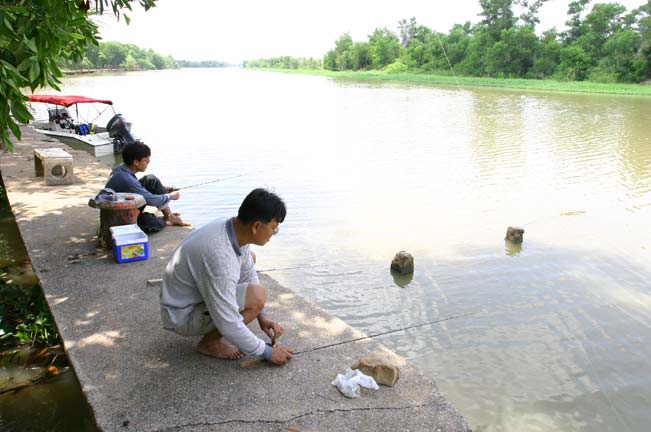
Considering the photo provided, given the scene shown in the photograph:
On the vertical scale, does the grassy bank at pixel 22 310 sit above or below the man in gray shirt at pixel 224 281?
→ below

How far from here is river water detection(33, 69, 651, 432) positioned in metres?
4.32

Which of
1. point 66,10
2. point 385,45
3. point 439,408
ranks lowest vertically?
point 439,408

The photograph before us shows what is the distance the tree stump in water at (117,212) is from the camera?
15.7 ft

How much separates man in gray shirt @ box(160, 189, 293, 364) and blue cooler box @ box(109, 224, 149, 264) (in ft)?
6.07

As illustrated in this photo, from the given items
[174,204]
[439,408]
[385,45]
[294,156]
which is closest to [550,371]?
[439,408]

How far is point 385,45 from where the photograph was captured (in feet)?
272

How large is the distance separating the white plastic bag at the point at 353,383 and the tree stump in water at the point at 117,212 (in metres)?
2.82

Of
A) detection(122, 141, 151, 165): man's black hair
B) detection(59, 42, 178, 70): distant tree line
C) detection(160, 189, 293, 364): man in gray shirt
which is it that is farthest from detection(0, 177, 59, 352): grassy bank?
detection(59, 42, 178, 70): distant tree line

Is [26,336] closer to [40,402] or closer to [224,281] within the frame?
[40,402]

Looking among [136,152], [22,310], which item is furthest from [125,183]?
[22,310]

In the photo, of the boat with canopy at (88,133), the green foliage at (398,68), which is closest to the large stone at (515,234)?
the boat with canopy at (88,133)

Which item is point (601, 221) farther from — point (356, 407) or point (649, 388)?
point (356, 407)

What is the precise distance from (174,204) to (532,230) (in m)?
5.61

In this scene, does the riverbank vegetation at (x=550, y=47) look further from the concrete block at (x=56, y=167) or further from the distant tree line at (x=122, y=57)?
the distant tree line at (x=122, y=57)
